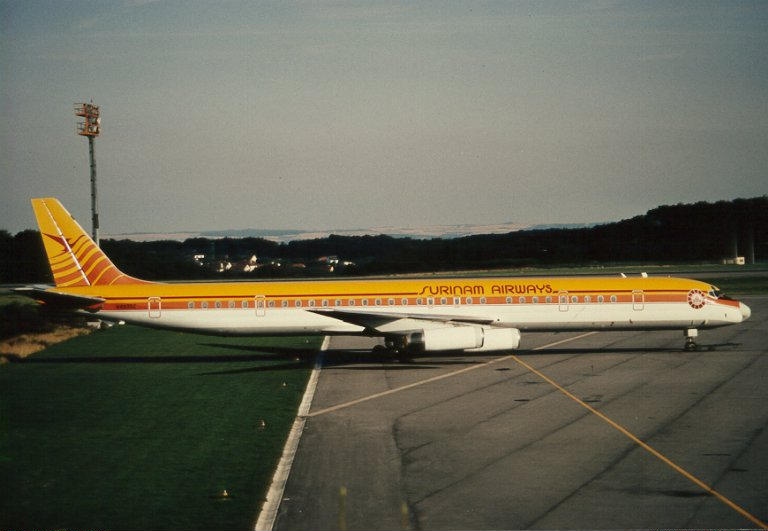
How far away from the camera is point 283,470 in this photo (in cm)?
1769

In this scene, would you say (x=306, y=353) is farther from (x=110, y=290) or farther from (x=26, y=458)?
(x=26, y=458)

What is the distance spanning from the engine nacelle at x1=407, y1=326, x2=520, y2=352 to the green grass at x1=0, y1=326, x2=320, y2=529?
5.12 meters

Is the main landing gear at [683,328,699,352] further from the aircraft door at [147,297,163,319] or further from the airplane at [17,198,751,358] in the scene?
the aircraft door at [147,297,163,319]

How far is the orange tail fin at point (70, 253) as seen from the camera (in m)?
35.8

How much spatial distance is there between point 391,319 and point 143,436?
14.4 metres

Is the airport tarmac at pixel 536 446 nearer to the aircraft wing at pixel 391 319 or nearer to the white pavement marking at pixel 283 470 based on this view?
the white pavement marking at pixel 283 470

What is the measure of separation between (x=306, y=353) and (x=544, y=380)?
13.8 meters

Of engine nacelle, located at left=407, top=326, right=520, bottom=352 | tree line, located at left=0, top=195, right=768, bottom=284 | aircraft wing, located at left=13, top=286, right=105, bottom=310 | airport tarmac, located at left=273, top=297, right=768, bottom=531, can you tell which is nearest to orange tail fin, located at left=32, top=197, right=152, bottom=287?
aircraft wing, located at left=13, top=286, right=105, bottom=310

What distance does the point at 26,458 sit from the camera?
19078 mm

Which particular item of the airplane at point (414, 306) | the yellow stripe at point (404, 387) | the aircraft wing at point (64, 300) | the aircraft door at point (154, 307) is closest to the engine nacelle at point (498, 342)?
the yellow stripe at point (404, 387)

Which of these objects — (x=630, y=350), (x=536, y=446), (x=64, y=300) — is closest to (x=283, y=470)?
(x=536, y=446)

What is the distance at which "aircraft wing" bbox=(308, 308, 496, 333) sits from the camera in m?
33.3

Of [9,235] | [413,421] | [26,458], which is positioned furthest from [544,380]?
[9,235]

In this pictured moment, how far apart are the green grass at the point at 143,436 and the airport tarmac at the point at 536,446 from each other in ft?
4.67
